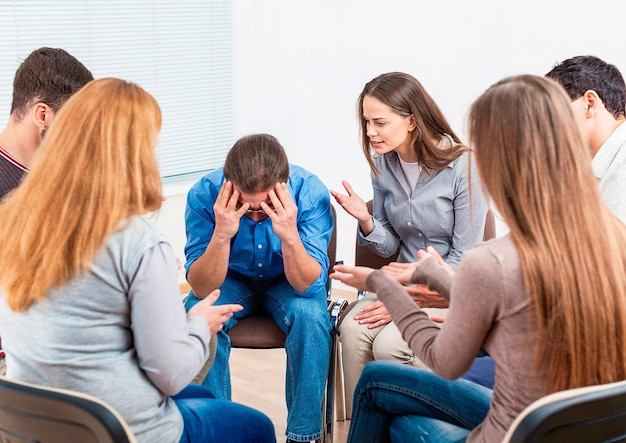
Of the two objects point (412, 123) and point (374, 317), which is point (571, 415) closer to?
point (374, 317)

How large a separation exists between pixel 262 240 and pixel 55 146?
3.60 feet

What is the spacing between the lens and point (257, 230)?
7.97 feet

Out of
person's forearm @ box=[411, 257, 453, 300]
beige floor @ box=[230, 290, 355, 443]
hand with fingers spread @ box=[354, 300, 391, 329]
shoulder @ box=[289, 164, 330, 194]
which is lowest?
beige floor @ box=[230, 290, 355, 443]

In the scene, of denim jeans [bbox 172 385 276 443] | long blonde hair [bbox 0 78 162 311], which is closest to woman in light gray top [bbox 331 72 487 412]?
denim jeans [bbox 172 385 276 443]

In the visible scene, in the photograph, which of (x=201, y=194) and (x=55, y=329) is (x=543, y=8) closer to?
(x=201, y=194)

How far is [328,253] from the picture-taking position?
8.62 feet

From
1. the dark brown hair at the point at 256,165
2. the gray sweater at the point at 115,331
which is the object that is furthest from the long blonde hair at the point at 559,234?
the dark brown hair at the point at 256,165

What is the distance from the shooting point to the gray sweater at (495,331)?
1.30 metres

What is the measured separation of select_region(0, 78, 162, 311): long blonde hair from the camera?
1350 millimetres

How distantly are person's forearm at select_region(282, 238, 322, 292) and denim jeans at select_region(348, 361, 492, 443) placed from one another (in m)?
0.61

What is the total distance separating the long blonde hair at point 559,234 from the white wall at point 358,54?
2.02 metres

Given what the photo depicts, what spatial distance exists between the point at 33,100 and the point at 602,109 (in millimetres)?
1559

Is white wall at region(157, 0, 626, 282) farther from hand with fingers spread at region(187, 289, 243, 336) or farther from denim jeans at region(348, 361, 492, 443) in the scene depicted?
hand with fingers spread at region(187, 289, 243, 336)

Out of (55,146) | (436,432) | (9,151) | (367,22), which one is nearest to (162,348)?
(55,146)
